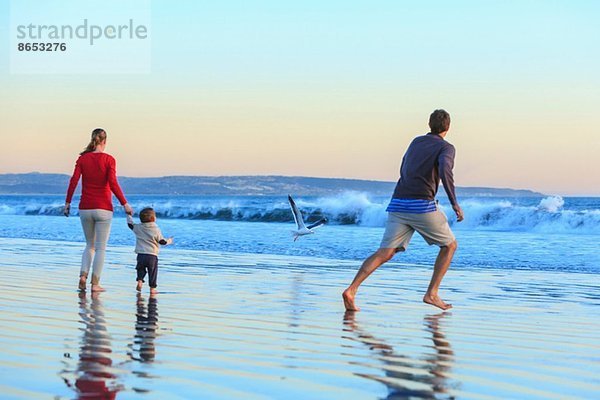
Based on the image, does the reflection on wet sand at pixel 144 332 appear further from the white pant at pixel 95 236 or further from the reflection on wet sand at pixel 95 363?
the white pant at pixel 95 236

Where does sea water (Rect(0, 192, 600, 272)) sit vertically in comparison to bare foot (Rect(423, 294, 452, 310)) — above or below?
below

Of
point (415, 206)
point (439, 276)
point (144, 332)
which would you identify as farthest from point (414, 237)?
point (144, 332)

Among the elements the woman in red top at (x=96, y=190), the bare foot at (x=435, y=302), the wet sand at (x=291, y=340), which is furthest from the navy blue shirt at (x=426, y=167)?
the woman in red top at (x=96, y=190)

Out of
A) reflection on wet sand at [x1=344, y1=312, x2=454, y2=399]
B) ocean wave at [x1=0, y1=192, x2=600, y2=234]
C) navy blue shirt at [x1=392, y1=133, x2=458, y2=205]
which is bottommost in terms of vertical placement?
ocean wave at [x1=0, y1=192, x2=600, y2=234]

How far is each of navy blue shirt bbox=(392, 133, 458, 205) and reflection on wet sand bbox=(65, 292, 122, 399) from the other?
2827 mm

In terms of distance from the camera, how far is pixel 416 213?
29.0 feet

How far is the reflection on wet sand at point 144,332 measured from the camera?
6000 mm

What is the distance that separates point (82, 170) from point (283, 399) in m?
6.09

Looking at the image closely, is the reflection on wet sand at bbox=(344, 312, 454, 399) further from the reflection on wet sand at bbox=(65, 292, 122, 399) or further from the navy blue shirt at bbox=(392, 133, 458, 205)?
the navy blue shirt at bbox=(392, 133, 458, 205)

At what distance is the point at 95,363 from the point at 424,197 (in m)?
3.97

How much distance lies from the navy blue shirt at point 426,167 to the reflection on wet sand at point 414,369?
5.63 ft

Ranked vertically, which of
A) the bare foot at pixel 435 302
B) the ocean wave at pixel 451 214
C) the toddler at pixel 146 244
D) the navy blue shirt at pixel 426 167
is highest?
the navy blue shirt at pixel 426 167

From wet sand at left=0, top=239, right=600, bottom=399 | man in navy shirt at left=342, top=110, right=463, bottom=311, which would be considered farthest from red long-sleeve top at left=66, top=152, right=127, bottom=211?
man in navy shirt at left=342, top=110, right=463, bottom=311

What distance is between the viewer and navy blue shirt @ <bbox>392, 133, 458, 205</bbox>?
28.5 feet
